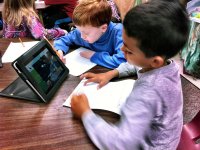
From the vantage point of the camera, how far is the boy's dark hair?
2.10 ft

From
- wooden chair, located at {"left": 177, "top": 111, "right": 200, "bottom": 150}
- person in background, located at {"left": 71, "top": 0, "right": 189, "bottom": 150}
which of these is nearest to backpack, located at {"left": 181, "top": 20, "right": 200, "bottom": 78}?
wooden chair, located at {"left": 177, "top": 111, "right": 200, "bottom": 150}

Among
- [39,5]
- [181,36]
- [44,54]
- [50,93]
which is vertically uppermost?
[181,36]

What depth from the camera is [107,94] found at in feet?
3.07

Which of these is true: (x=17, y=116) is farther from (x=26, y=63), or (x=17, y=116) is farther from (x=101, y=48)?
(x=101, y=48)

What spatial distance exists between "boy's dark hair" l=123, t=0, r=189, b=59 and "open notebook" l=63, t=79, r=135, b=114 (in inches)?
10.3

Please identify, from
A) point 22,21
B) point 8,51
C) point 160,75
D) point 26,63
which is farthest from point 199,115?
point 22,21

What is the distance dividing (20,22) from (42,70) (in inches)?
37.4

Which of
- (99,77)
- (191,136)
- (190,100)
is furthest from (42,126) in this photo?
(190,100)

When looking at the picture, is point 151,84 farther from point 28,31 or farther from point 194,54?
point 194,54

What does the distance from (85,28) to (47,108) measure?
0.59 m

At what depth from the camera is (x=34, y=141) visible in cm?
72

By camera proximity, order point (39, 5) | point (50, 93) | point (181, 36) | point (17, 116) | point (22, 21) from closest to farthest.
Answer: point (181, 36) < point (17, 116) < point (50, 93) < point (22, 21) < point (39, 5)

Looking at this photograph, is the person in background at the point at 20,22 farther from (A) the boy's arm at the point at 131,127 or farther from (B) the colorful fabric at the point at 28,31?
(A) the boy's arm at the point at 131,127

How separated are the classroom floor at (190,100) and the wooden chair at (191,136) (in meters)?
0.73
